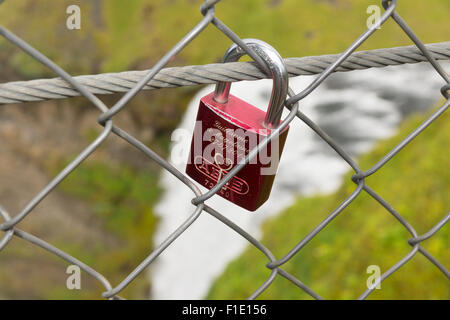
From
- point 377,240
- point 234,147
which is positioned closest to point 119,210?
point 377,240

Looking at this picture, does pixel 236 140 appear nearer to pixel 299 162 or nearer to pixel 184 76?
pixel 184 76

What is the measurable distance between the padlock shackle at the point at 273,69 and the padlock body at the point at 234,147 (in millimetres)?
26

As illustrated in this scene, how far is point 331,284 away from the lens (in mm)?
2543

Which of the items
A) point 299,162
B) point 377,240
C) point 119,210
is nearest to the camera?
point 377,240

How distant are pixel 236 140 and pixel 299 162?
15.3ft

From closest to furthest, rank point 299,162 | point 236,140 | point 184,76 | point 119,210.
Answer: point 184,76, point 236,140, point 299,162, point 119,210

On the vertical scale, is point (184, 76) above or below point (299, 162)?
below

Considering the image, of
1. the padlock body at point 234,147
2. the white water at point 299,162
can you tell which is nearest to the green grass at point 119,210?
the white water at point 299,162

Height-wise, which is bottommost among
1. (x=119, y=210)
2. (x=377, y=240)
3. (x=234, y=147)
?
(x=234, y=147)

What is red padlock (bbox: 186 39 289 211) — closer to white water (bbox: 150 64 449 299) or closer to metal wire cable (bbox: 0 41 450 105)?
metal wire cable (bbox: 0 41 450 105)

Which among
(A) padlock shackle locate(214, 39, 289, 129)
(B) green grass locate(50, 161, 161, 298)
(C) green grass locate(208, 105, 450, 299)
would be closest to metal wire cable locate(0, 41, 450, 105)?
(A) padlock shackle locate(214, 39, 289, 129)

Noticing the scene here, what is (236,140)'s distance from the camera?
771 millimetres

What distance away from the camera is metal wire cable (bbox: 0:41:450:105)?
59cm
